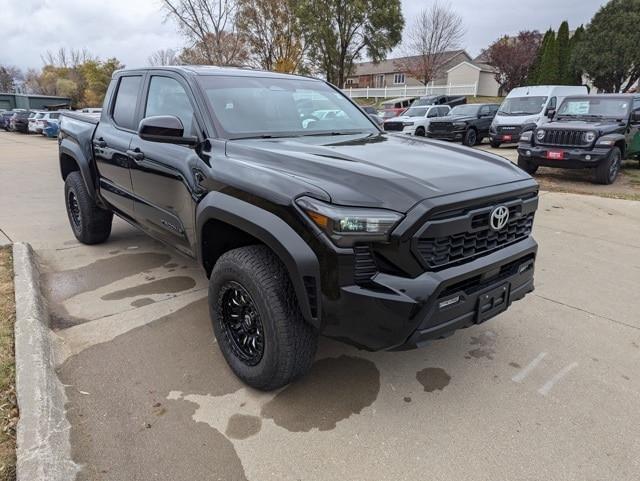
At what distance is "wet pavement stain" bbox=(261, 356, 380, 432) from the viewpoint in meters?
2.53

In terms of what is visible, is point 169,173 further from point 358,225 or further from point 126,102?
point 358,225

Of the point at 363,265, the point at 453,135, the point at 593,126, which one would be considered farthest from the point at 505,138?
the point at 363,265

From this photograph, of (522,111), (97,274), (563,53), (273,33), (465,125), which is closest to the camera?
(97,274)

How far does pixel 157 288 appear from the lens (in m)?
4.23

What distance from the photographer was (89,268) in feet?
15.5

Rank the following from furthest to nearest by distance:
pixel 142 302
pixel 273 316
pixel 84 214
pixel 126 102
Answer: pixel 84 214, pixel 126 102, pixel 142 302, pixel 273 316

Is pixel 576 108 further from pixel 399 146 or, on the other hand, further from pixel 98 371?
pixel 98 371

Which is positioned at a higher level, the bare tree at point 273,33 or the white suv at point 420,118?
the bare tree at point 273,33

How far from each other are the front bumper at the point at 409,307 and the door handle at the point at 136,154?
7.28 ft

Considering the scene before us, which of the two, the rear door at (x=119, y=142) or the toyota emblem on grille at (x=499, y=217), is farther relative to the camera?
the rear door at (x=119, y=142)

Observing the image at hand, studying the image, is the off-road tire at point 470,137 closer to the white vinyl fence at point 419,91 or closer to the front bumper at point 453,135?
the front bumper at point 453,135

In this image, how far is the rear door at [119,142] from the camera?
399cm

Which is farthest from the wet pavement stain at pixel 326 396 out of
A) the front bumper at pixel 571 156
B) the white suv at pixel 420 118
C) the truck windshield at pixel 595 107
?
the white suv at pixel 420 118

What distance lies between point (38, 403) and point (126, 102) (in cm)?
276
